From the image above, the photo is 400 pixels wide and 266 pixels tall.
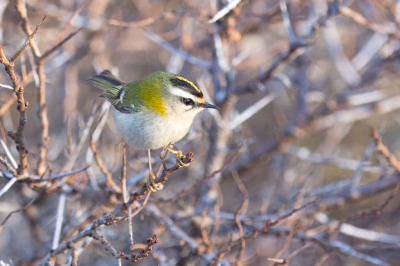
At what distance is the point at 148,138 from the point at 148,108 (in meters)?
0.32

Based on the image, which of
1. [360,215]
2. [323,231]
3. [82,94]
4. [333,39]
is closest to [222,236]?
[323,231]

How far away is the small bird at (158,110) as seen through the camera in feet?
9.53

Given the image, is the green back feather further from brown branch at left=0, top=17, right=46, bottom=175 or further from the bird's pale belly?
brown branch at left=0, top=17, right=46, bottom=175

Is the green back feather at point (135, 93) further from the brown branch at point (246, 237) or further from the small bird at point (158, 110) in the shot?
the brown branch at point (246, 237)

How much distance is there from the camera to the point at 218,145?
390cm

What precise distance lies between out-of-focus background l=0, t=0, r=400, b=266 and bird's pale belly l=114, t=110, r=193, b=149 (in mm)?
276

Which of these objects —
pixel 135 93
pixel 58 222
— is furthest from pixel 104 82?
pixel 58 222

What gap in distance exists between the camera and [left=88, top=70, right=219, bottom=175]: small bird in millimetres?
2904

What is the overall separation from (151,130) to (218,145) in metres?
1.18

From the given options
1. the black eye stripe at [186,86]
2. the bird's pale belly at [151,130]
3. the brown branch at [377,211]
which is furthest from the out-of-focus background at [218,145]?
the black eye stripe at [186,86]

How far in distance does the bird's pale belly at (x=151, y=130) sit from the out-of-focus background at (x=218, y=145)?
0.28 m

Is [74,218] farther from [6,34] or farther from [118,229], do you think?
[6,34]

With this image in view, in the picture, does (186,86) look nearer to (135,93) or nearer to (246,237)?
(135,93)

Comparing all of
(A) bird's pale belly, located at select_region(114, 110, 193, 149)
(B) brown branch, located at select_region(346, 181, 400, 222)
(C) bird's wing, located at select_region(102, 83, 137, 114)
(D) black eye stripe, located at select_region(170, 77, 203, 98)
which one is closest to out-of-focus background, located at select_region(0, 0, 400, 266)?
(B) brown branch, located at select_region(346, 181, 400, 222)
